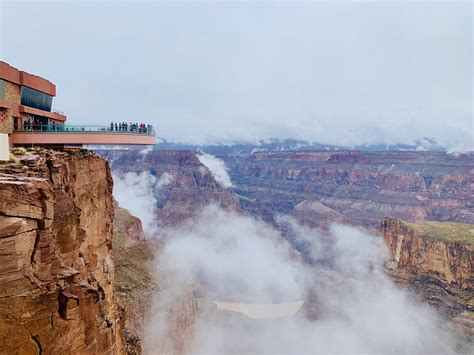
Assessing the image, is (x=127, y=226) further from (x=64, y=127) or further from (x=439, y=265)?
(x=64, y=127)

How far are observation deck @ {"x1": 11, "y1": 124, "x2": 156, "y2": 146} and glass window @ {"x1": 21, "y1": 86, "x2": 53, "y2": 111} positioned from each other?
220 cm

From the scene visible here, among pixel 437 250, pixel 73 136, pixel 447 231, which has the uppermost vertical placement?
pixel 73 136

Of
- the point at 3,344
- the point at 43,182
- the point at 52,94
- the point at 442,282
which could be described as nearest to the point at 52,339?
the point at 3,344

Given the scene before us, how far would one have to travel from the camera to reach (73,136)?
38.7 m

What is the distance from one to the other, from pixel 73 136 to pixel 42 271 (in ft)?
66.7

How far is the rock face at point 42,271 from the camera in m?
18.8

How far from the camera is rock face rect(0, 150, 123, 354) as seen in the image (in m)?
18.8

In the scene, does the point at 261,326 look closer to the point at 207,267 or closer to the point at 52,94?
the point at 207,267

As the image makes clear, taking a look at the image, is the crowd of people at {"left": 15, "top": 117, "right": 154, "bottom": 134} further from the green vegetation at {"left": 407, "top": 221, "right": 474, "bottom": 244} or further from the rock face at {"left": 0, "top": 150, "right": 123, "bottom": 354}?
the green vegetation at {"left": 407, "top": 221, "right": 474, "bottom": 244}

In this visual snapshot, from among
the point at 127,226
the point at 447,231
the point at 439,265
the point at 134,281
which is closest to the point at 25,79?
the point at 134,281

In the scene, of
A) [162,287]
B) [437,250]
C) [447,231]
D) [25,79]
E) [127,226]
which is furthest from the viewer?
[127,226]

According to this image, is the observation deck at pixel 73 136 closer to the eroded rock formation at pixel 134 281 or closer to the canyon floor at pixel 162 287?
the canyon floor at pixel 162 287

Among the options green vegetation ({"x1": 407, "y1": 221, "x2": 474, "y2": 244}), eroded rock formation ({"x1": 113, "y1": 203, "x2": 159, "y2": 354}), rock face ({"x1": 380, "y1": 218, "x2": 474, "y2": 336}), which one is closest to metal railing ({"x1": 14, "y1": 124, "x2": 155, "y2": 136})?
eroded rock formation ({"x1": 113, "y1": 203, "x2": 159, "y2": 354})

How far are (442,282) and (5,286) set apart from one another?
362 feet
